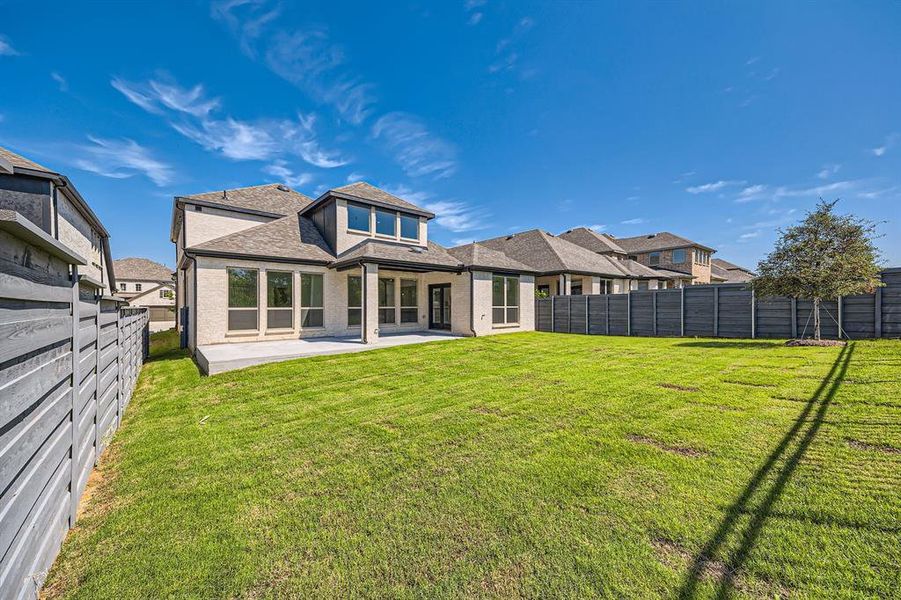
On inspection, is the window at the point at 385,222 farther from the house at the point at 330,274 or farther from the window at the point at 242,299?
the window at the point at 242,299

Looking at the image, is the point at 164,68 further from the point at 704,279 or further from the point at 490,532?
the point at 704,279

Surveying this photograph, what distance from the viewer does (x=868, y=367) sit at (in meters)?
6.58

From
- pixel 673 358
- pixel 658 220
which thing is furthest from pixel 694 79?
pixel 658 220

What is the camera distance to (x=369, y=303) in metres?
11.9

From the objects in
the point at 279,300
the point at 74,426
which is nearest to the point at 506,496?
the point at 74,426

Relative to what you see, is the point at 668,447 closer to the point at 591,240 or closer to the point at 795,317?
→ the point at 795,317

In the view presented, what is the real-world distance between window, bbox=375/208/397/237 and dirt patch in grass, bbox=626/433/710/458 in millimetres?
13277

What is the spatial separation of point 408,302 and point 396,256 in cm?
366

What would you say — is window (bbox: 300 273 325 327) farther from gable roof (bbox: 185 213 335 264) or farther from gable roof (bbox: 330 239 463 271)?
gable roof (bbox: 330 239 463 271)

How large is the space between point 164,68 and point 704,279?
44.3 m

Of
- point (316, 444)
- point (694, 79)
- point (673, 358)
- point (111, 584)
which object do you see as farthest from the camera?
point (694, 79)

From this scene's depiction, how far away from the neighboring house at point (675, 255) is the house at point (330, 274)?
25576 mm

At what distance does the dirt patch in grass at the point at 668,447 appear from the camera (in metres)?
3.54

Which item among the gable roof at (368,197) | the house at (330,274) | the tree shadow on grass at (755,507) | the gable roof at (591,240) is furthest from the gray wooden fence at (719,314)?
the gable roof at (591,240)
